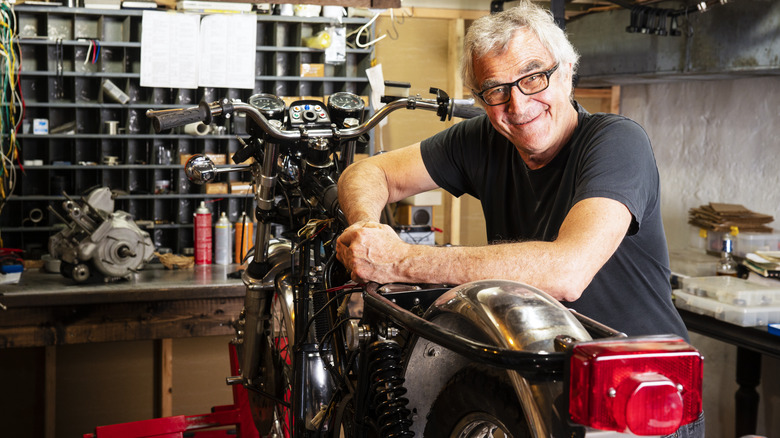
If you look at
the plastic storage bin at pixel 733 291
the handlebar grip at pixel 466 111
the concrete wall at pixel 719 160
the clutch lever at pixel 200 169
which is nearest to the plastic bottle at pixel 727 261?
the plastic storage bin at pixel 733 291

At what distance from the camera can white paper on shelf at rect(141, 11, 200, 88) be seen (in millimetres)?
3641

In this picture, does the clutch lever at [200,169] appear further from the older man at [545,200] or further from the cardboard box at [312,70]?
the cardboard box at [312,70]

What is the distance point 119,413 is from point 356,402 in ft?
9.60

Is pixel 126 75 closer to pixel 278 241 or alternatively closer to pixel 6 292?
pixel 6 292

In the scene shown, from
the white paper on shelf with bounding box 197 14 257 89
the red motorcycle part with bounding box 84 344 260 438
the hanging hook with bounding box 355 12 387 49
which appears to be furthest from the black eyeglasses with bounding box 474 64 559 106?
the white paper on shelf with bounding box 197 14 257 89

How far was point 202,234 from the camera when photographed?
3.68 metres

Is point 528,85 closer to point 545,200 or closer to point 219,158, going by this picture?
point 545,200

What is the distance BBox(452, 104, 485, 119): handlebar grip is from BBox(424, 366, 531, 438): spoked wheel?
97 cm

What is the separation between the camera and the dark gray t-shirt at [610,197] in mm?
1378

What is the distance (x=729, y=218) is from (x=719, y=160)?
1.59 feet

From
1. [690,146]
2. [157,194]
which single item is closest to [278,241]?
[157,194]

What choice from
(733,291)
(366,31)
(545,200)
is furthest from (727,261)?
(366,31)

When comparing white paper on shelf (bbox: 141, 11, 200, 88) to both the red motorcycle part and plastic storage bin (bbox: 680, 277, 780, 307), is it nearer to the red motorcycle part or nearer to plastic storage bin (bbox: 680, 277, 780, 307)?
the red motorcycle part

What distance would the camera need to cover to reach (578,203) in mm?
1339
